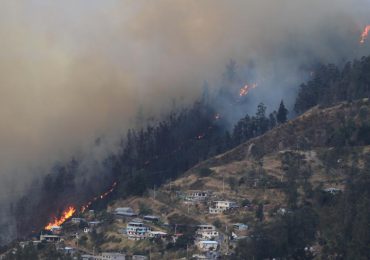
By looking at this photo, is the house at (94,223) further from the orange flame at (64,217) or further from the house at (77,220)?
the orange flame at (64,217)

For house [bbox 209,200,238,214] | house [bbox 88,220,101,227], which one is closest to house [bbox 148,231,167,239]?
house [bbox 209,200,238,214]

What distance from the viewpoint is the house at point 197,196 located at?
10456 centimetres

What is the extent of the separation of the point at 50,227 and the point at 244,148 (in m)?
20.2

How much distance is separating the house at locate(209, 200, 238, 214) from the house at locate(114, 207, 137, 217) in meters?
7.01

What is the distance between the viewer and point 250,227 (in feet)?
321

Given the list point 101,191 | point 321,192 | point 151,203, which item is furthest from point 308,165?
point 101,191

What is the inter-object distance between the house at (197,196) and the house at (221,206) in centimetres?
131

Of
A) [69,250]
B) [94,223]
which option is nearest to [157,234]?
[94,223]

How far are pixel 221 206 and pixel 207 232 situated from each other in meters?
5.00

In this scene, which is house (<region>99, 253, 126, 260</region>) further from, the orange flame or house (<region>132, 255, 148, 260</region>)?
the orange flame

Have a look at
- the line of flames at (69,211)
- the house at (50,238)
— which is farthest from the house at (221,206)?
the line of flames at (69,211)

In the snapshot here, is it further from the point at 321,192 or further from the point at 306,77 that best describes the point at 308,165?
the point at 306,77

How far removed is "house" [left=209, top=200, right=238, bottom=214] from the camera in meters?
102

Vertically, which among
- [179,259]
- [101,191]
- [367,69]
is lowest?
[179,259]
